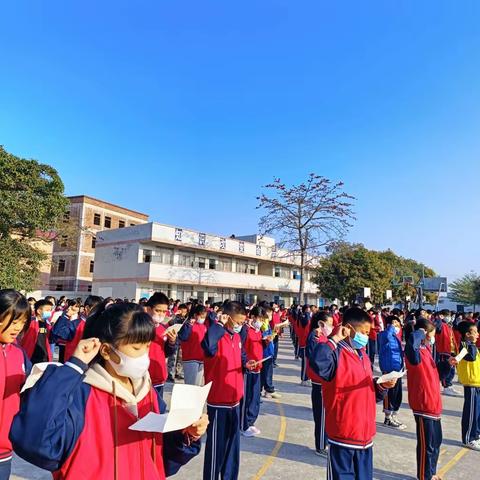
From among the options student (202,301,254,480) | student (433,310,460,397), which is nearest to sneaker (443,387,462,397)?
student (433,310,460,397)

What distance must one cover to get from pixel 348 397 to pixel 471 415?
3389 millimetres

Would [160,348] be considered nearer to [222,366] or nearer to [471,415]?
[222,366]

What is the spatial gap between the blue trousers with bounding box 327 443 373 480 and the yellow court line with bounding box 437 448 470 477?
87.5 inches

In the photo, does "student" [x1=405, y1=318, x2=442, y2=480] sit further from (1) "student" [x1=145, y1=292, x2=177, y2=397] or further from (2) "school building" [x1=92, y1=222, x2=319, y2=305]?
(2) "school building" [x1=92, y1=222, x2=319, y2=305]

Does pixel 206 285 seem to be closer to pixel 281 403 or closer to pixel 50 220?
pixel 50 220

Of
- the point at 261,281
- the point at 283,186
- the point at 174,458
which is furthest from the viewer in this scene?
the point at 261,281

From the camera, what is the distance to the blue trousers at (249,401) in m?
6.09

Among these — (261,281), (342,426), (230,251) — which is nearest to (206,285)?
(230,251)

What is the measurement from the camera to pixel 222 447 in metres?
3.95

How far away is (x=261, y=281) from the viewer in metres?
35.1

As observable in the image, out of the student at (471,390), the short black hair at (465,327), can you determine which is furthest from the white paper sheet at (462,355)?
the short black hair at (465,327)

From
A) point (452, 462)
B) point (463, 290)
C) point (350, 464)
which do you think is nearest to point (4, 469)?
point (350, 464)

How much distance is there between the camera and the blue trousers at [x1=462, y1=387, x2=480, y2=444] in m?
5.71

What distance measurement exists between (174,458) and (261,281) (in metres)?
33.4
